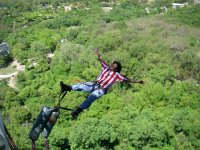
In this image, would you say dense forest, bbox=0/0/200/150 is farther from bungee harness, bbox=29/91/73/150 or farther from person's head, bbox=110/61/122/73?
bungee harness, bbox=29/91/73/150

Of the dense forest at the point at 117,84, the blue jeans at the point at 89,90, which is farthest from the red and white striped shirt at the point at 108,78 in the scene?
the dense forest at the point at 117,84

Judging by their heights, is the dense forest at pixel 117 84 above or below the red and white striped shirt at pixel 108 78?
below

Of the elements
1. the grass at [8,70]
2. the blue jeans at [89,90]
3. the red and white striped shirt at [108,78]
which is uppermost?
the red and white striped shirt at [108,78]

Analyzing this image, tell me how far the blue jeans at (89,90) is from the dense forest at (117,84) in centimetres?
1788

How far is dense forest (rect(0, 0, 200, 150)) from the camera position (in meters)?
28.3

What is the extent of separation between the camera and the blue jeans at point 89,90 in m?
9.48

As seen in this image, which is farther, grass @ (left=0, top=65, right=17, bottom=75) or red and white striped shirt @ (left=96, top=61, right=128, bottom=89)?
grass @ (left=0, top=65, right=17, bottom=75)

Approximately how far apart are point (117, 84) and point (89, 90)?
29.5 meters

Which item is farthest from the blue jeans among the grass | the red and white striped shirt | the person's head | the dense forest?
the grass

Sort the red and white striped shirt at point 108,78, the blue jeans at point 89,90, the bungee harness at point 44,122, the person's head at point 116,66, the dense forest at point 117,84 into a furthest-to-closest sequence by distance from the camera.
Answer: the dense forest at point 117,84 → the red and white striped shirt at point 108,78 → the person's head at point 116,66 → the blue jeans at point 89,90 → the bungee harness at point 44,122

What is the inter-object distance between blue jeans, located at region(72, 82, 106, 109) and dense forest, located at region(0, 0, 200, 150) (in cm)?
1788

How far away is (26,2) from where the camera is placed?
350ft

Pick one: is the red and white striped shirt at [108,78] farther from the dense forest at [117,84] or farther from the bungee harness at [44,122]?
the dense forest at [117,84]

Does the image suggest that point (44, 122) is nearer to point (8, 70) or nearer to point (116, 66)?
point (116, 66)
